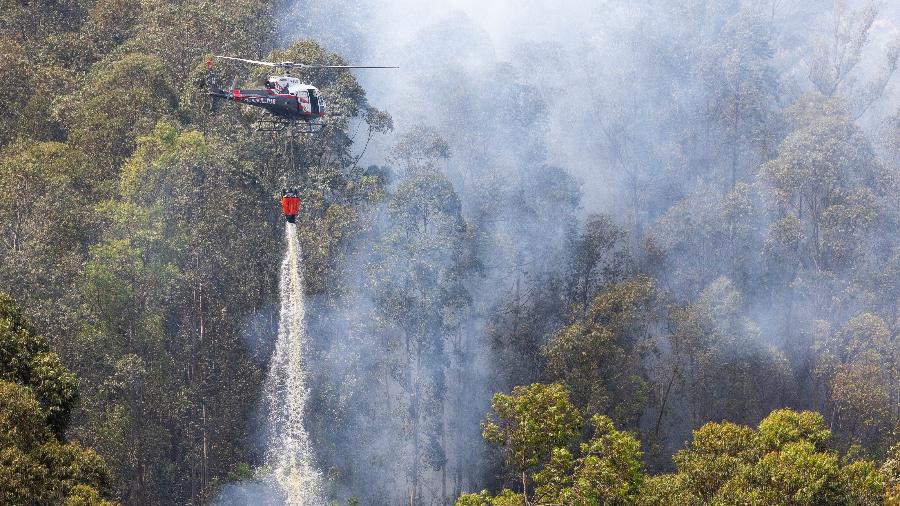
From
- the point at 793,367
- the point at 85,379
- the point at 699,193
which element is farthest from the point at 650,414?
the point at 85,379

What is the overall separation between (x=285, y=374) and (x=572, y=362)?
9893 mm

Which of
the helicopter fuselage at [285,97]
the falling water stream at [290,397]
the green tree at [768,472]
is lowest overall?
the green tree at [768,472]

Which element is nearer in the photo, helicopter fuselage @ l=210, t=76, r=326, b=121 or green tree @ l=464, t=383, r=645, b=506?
green tree @ l=464, t=383, r=645, b=506

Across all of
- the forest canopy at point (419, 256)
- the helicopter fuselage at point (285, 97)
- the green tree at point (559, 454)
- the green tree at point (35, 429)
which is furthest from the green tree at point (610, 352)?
the green tree at point (35, 429)

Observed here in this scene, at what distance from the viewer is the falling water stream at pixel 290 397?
147ft

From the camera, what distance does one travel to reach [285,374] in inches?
1822

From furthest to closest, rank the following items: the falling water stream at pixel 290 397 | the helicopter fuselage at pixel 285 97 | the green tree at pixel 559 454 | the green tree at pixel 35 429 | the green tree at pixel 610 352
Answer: the green tree at pixel 610 352, the falling water stream at pixel 290 397, the helicopter fuselage at pixel 285 97, the green tree at pixel 559 454, the green tree at pixel 35 429

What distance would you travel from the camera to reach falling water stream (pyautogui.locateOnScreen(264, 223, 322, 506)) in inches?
1761

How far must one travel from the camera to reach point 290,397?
45812 mm

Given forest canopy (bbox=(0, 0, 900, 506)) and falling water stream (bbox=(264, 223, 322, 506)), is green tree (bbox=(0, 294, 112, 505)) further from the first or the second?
falling water stream (bbox=(264, 223, 322, 506))

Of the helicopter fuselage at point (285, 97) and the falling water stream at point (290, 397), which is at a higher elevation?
the helicopter fuselage at point (285, 97)

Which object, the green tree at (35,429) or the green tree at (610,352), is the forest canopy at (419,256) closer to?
the green tree at (610,352)

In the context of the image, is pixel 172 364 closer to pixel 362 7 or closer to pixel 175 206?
pixel 175 206

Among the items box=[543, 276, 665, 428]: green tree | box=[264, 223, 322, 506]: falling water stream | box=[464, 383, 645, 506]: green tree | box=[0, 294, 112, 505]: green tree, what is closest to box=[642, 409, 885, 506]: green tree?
box=[464, 383, 645, 506]: green tree
